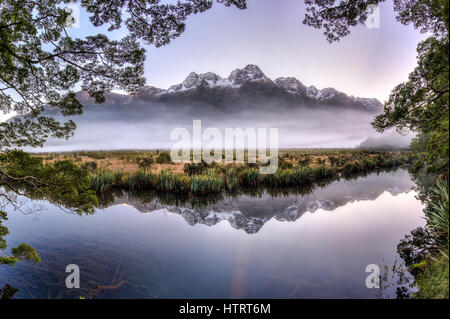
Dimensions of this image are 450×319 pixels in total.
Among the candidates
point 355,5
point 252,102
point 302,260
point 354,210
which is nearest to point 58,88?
point 302,260

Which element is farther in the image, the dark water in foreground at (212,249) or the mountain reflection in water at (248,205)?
the mountain reflection in water at (248,205)

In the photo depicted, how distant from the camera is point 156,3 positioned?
488 cm

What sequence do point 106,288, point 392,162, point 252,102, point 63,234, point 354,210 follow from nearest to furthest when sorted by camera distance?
point 106,288 → point 63,234 → point 354,210 → point 392,162 → point 252,102

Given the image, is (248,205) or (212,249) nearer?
(212,249)

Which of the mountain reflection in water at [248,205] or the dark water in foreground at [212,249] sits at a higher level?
the mountain reflection in water at [248,205]

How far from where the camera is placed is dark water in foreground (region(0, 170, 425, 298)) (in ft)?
11.3

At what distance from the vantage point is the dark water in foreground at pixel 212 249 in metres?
3.44

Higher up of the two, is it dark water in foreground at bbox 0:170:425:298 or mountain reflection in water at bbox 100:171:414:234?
mountain reflection in water at bbox 100:171:414:234

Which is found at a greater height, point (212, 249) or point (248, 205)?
point (248, 205)

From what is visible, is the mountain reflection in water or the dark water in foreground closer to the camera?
the dark water in foreground

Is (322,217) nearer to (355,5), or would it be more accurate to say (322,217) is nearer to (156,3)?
(355,5)

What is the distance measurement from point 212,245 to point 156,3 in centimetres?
707

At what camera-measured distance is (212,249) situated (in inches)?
197

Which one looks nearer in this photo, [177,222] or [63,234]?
[63,234]
